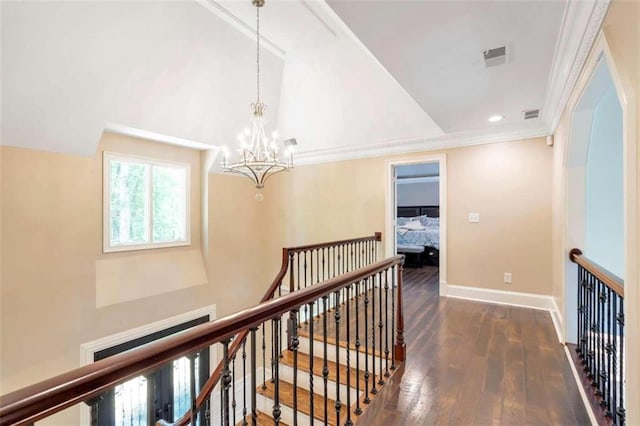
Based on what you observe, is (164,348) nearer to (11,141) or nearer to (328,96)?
(11,141)

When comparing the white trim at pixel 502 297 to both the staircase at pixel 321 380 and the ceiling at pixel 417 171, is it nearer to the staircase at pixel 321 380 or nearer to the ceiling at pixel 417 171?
the staircase at pixel 321 380

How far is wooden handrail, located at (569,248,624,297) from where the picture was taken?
164 centimetres

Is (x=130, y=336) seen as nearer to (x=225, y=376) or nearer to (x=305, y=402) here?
(x=305, y=402)

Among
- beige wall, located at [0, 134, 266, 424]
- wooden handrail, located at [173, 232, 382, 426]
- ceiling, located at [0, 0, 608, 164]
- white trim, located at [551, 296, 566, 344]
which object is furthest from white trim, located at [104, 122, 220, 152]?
white trim, located at [551, 296, 566, 344]

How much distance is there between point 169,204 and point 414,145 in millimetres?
4201

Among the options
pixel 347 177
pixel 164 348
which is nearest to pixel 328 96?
pixel 347 177

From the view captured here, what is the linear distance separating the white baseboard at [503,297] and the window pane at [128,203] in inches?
188

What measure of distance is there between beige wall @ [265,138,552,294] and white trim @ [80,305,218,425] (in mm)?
2780

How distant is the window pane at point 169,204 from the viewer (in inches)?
201

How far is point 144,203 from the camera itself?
493 centimetres

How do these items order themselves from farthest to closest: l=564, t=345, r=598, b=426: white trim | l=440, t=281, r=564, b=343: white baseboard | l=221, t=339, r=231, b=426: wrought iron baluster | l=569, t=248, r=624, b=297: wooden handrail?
l=440, t=281, r=564, b=343: white baseboard, l=564, t=345, r=598, b=426: white trim, l=569, t=248, r=624, b=297: wooden handrail, l=221, t=339, r=231, b=426: wrought iron baluster

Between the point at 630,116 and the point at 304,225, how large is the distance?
16.6 feet

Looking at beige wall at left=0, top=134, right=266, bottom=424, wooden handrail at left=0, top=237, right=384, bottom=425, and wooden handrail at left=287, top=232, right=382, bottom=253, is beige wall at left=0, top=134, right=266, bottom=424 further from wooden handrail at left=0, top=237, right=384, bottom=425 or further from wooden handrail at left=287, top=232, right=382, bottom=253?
wooden handrail at left=0, top=237, right=384, bottom=425

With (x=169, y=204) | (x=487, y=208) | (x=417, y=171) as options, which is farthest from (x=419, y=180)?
(x=169, y=204)
